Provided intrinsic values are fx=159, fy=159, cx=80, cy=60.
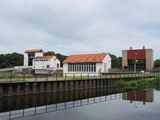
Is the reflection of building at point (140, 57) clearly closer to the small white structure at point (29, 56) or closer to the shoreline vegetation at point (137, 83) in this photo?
the shoreline vegetation at point (137, 83)

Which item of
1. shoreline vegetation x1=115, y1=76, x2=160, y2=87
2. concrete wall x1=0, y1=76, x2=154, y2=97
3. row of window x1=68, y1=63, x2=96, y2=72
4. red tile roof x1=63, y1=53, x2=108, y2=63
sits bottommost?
shoreline vegetation x1=115, y1=76, x2=160, y2=87

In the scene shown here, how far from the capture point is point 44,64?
63531mm

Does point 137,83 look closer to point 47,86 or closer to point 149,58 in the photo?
point 47,86

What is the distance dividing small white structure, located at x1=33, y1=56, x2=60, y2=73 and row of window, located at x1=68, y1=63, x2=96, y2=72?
62.4 ft

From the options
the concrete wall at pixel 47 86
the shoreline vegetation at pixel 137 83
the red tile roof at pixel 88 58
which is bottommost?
the shoreline vegetation at pixel 137 83

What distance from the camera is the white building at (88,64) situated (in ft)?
140

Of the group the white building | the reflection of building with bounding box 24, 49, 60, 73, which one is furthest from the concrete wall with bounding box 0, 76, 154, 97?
the reflection of building with bounding box 24, 49, 60, 73

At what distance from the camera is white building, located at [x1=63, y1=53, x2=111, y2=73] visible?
4259 cm

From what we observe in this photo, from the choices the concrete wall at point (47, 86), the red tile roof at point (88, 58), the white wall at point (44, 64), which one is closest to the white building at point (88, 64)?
the red tile roof at point (88, 58)

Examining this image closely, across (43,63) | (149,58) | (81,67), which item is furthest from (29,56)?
(149,58)

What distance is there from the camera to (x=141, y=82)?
3209 centimetres

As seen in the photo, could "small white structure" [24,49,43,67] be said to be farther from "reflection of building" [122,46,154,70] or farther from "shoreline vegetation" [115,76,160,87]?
"shoreline vegetation" [115,76,160,87]

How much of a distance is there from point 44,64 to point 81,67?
79.6 feet

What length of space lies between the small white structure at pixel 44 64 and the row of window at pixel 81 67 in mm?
19014
